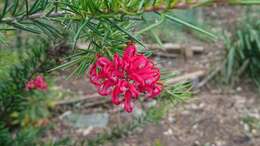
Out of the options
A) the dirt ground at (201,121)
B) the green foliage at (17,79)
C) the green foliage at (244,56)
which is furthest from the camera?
the green foliage at (244,56)

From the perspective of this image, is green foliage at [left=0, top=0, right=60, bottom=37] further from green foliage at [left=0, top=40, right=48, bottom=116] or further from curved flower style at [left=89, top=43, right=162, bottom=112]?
green foliage at [left=0, top=40, right=48, bottom=116]

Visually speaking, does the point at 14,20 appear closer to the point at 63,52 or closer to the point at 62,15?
the point at 62,15

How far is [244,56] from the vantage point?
416cm

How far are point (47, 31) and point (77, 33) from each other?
156 millimetres

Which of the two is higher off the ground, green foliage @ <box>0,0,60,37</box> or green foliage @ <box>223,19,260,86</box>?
green foliage @ <box>0,0,60,37</box>

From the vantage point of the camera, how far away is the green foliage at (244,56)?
13.5 ft

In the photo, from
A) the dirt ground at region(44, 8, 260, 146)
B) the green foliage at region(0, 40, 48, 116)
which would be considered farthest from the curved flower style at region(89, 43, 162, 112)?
the dirt ground at region(44, 8, 260, 146)

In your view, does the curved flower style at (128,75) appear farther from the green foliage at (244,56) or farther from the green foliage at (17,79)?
the green foliage at (244,56)

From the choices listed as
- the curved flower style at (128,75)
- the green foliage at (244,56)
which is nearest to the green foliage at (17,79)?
the curved flower style at (128,75)

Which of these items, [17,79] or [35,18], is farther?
[17,79]

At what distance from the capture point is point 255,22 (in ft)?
14.3

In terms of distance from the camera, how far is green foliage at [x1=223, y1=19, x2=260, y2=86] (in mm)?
4102

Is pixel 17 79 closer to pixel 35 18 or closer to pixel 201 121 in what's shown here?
pixel 35 18

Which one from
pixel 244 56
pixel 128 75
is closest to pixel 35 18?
pixel 128 75
